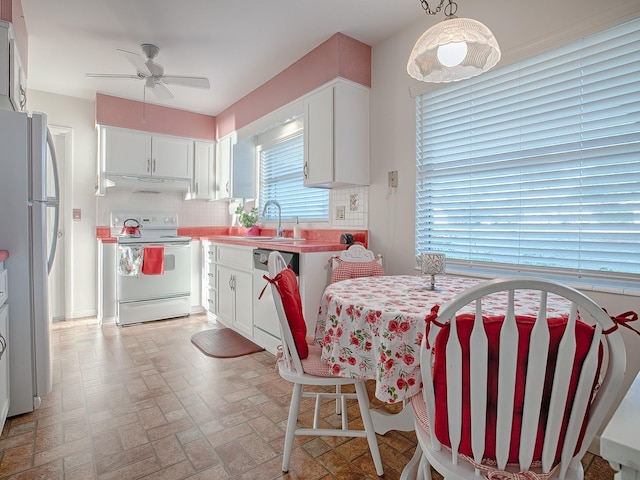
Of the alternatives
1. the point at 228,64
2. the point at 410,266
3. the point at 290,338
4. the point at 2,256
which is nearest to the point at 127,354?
the point at 2,256

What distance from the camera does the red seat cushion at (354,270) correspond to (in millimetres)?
2404

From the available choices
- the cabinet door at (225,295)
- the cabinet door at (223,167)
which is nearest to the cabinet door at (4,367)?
the cabinet door at (225,295)

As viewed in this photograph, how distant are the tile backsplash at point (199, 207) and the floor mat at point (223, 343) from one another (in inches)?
50.2

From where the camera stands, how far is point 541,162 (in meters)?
1.98

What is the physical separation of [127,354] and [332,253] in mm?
1906

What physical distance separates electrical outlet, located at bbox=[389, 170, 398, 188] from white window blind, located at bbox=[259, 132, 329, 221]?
0.75 m

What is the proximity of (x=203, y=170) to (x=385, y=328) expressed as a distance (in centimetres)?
399

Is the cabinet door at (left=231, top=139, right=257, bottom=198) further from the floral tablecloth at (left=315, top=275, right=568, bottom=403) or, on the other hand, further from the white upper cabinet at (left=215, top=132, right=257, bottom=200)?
the floral tablecloth at (left=315, top=275, right=568, bottom=403)

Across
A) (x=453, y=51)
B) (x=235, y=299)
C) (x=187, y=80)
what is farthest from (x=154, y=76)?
(x=453, y=51)

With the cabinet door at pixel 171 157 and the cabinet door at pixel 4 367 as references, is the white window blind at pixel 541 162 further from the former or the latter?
the cabinet door at pixel 171 157

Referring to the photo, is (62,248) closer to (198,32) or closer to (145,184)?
(145,184)

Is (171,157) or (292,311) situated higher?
(171,157)

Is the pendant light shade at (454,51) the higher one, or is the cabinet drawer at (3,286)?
the pendant light shade at (454,51)

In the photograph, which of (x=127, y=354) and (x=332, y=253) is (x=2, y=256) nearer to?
(x=127, y=354)
